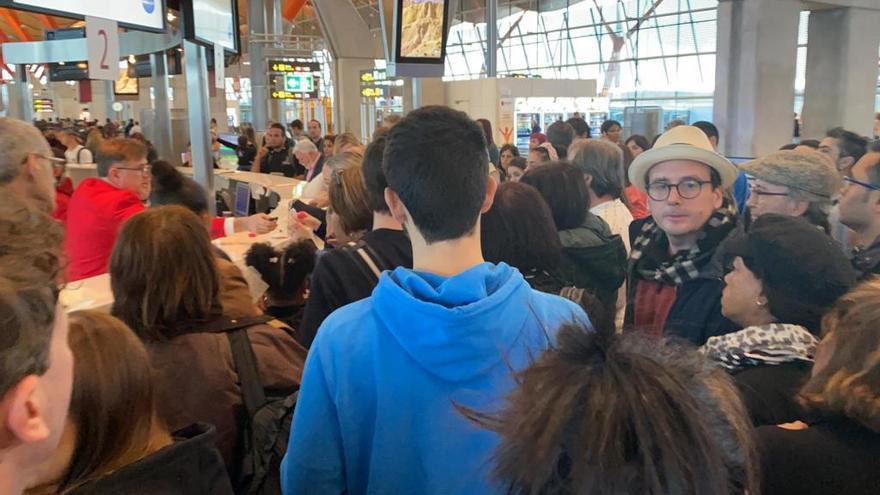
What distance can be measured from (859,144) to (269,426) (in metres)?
5.12

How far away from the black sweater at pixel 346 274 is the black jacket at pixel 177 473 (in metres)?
0.85

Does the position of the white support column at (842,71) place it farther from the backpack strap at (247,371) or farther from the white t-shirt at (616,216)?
the backpack strap at (247,371)

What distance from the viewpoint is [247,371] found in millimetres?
1968

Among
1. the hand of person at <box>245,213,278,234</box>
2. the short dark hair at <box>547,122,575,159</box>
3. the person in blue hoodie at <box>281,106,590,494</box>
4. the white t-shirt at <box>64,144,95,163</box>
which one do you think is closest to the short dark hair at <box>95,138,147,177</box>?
the hand of person at <box>245,213,278,234</box>

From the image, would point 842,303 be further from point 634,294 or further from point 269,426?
point 269,426

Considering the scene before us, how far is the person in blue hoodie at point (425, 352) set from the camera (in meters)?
1.31

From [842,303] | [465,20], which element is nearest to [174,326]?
[842,303]

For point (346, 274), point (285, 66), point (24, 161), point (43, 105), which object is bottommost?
point (346, 274)

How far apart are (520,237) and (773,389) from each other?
1.07 meters

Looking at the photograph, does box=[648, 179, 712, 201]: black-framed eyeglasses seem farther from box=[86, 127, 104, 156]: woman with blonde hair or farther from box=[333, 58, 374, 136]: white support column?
box=[333, 58, 374, 136]: white support column

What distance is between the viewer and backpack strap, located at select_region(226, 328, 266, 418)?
1948 mm

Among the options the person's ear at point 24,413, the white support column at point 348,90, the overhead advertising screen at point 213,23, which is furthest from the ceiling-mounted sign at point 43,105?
the person's ear at point 24,413

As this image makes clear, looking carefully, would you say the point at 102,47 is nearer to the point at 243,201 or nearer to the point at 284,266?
the point at 243,201

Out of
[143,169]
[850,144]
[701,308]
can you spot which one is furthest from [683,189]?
[850,144]
